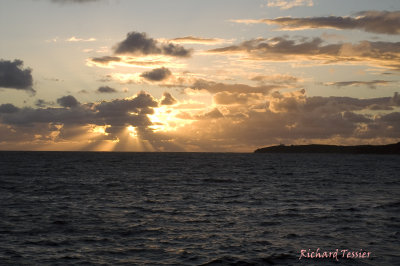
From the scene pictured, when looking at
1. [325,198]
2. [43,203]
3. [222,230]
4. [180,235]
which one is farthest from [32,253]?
[325,198]

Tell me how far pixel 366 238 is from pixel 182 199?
24015mm

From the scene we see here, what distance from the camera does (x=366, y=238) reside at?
86.3ft

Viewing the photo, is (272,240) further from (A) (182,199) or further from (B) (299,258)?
(A) (182,199)

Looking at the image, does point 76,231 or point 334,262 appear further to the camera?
point 76,231

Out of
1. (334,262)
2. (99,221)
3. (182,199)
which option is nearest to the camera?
(334,262)

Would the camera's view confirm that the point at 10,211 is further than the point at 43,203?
No

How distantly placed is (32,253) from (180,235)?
371 inches

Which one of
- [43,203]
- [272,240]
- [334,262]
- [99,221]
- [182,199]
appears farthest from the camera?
[182,199]

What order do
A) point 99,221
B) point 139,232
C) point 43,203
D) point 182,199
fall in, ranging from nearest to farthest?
point 139,232 → point 99,221 → point 43,203 → point 182,199

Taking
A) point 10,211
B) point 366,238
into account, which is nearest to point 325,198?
point 366,238

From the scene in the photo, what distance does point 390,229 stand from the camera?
29031mm

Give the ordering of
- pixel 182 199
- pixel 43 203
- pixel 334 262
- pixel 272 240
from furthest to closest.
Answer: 1. pixel 182 199
2. pixel 43 203
3. pixel 272 240
4. pixel 334 262

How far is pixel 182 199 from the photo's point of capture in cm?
4644

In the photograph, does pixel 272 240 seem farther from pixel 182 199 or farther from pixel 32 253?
pixel 182 199
